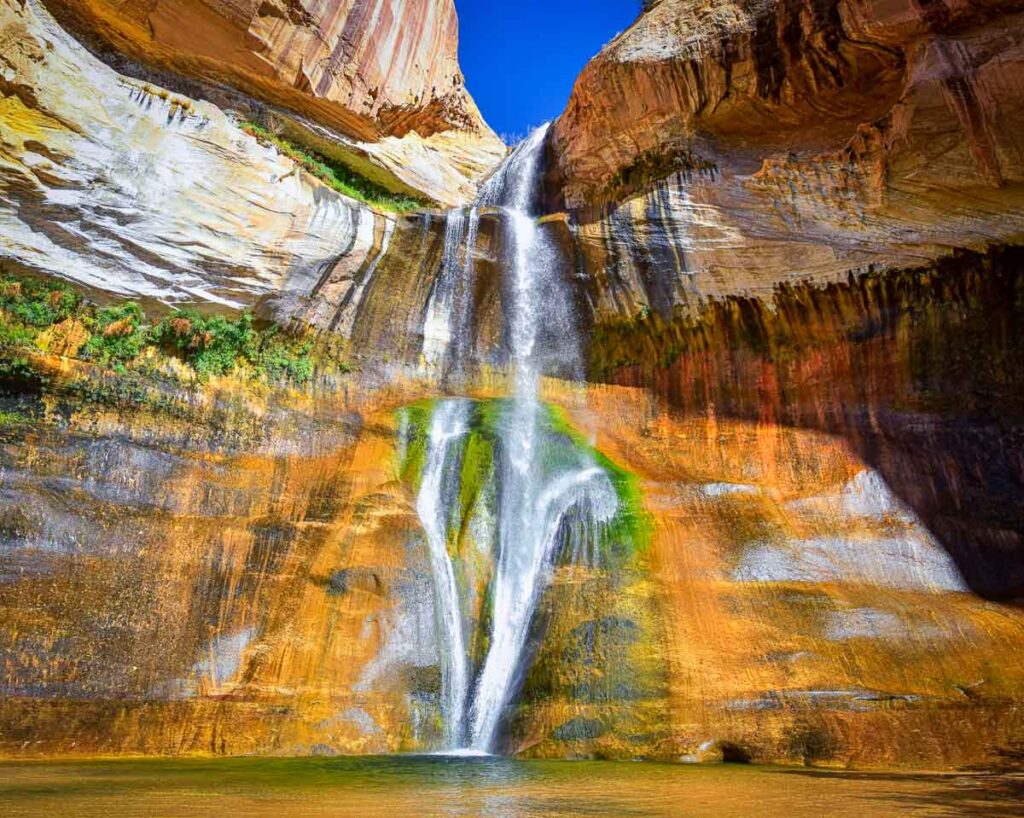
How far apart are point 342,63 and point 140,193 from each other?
7.03 meters

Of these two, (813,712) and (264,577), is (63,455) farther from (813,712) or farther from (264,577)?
(813,712)

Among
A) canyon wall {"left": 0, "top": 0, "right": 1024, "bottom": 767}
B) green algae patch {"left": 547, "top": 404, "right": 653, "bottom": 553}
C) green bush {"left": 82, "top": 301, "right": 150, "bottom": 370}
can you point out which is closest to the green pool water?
canyon wall {"left": 0, "top": 0, "right": 1024, "bottom": 767}

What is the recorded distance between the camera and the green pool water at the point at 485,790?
498 cm

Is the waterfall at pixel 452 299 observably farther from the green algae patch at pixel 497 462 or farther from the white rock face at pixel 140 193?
the white rock face at pixel 140 193

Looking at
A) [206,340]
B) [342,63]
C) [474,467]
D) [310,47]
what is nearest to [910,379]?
[474,467]

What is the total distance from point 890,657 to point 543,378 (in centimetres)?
947

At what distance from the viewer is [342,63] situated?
717 inches

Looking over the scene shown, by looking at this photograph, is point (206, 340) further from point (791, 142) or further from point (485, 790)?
point (791, 142)

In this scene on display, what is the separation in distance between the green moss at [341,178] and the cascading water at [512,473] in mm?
2377

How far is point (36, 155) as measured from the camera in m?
12.6

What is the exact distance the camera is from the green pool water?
4984 millimetres

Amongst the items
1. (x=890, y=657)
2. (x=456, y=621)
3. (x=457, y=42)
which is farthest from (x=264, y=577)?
(x=457, y=42)

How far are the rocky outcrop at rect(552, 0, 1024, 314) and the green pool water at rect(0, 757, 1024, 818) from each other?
10.3 meters

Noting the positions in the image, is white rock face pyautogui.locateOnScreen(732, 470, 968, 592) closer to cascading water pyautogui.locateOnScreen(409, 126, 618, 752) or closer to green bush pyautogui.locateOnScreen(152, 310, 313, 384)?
cascading water pyautogui.locateOnScreen(409, 126, 618, 752)
